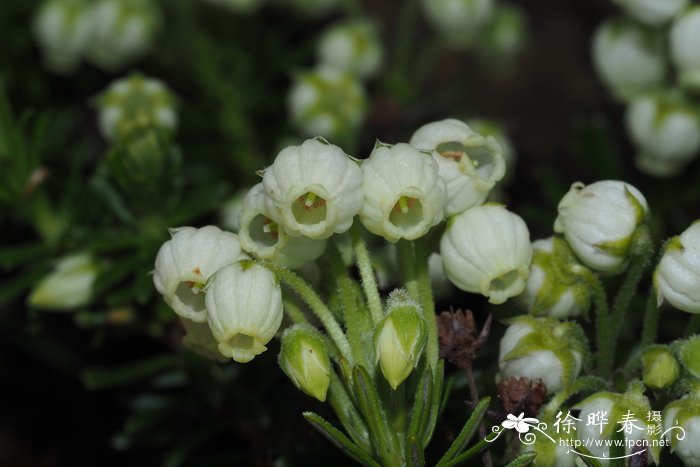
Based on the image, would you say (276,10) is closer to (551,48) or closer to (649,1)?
(551,48)

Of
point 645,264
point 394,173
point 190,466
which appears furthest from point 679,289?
point 190,466

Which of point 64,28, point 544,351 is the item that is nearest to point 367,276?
Result: point 544,351

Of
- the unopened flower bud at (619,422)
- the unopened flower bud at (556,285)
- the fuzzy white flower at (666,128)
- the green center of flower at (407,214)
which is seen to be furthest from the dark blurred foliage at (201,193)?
the green center of flower at (407,214)

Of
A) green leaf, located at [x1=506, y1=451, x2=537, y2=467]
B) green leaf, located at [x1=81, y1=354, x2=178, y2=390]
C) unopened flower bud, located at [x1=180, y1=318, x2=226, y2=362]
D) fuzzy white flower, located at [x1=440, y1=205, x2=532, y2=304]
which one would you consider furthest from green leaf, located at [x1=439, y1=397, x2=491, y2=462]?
green leaf, located at [x1=81, y1=354, x2=178, y2=390]

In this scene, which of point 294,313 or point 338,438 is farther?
point 294,313

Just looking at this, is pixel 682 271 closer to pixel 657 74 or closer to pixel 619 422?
pixel 619 422

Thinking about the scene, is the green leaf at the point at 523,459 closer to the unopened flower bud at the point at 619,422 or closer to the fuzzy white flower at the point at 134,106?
the unopened flower bud at the point at 619,422
